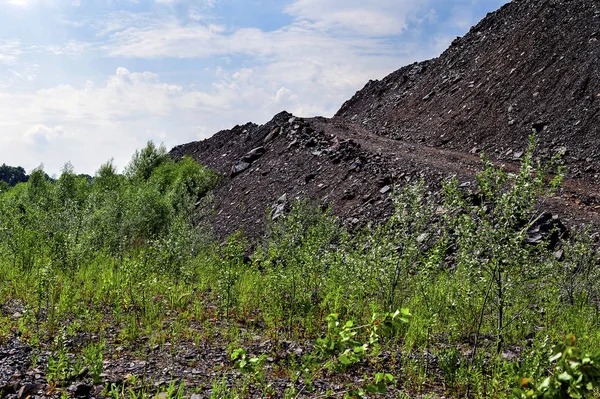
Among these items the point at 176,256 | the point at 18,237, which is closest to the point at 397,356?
the point at 176,256

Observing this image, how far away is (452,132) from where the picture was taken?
22.8 m

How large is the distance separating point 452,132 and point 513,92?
3047mm

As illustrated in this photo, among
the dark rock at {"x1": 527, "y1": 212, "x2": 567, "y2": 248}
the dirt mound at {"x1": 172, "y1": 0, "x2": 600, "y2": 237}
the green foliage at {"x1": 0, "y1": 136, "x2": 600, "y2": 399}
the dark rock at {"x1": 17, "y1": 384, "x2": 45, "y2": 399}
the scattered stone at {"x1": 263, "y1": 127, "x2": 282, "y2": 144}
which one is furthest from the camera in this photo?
the scattered stone at {"x1": 263, "y1": 127, "x2": 282, "y2": 144}

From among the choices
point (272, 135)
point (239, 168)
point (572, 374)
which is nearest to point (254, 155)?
point (239, 168)

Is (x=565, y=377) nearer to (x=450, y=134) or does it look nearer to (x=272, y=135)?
(x=450, y=134)

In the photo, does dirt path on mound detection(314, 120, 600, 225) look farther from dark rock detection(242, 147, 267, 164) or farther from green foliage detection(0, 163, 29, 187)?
green foliage detection(0, 163, 29, 187)

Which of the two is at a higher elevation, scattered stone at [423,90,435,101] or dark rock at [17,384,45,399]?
scattered stone at [423,90,435,101]

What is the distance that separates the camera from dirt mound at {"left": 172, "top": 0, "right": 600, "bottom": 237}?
53.4ft

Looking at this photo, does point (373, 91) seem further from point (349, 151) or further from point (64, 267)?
point (64, 267)

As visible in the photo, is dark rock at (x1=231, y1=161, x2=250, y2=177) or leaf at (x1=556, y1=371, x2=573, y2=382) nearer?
leaf at (x1=556, y1=371, x2=573, y2=382)

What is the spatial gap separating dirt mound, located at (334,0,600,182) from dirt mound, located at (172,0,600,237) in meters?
0.06

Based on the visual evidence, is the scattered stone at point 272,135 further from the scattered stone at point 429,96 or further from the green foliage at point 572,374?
the green foliage at point 572,374

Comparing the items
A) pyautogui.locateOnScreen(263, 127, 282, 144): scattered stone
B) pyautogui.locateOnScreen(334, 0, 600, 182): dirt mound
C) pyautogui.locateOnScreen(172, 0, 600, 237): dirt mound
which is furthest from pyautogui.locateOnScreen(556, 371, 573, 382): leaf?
pyautogui.locateOnScreen(263, 127, 282, 144): scattered stone

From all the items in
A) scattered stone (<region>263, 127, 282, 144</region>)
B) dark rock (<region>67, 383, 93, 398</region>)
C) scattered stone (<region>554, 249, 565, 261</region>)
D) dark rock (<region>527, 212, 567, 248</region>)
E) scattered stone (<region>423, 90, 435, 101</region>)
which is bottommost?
dark rock (<region>67, 383, 93, 398</region>)
